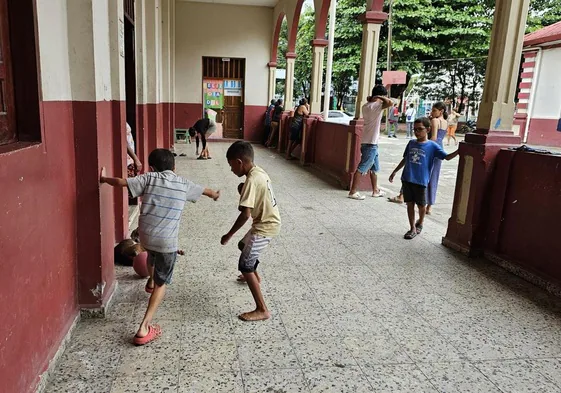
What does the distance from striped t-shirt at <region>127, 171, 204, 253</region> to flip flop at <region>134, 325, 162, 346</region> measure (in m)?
0.50

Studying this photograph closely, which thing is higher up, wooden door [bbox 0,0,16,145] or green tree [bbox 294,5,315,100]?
green tree [bbox 294,5,315,100]

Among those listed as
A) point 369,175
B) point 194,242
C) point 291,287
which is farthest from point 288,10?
point 291,287

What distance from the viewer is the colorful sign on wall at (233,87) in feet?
49.4

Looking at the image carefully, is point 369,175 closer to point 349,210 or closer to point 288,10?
point 349,210

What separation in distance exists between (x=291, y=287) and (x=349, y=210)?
286 centimetres

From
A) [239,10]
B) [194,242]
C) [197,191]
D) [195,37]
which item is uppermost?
[239,10]

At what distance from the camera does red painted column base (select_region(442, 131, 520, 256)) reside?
173 inches

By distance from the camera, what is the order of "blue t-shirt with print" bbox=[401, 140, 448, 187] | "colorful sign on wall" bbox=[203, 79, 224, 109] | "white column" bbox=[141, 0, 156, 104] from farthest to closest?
"colorful sign on wall" bbox=[203, 79, 224, 109]
"white column" bbox=[141, 0, 156, 104]
"blue t-shirt with print" bbox=[401, 140, 448, 187]

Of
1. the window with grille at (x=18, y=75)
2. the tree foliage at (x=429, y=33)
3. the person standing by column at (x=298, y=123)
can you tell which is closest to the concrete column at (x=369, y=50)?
the person standing by column at (x=298, y=123)

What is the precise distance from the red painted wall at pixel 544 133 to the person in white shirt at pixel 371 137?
36.7 feet

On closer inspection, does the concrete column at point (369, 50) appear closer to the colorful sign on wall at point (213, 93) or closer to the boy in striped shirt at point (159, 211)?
the boy in striped shirt at point (159, 211)

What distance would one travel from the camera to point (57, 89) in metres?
2.48

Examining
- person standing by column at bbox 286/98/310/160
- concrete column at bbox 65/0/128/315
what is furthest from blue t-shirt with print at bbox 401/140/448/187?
person standing by column at bbox 286/98/310/160

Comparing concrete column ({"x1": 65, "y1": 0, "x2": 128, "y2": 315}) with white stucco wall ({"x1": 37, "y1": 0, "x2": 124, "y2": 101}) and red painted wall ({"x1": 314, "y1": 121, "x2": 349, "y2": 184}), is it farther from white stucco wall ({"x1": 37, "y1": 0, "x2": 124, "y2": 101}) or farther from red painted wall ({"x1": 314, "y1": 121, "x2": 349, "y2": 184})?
red painted wall ({"x1": 314, "y1": 121, "x2": 349, "y2": 184})
